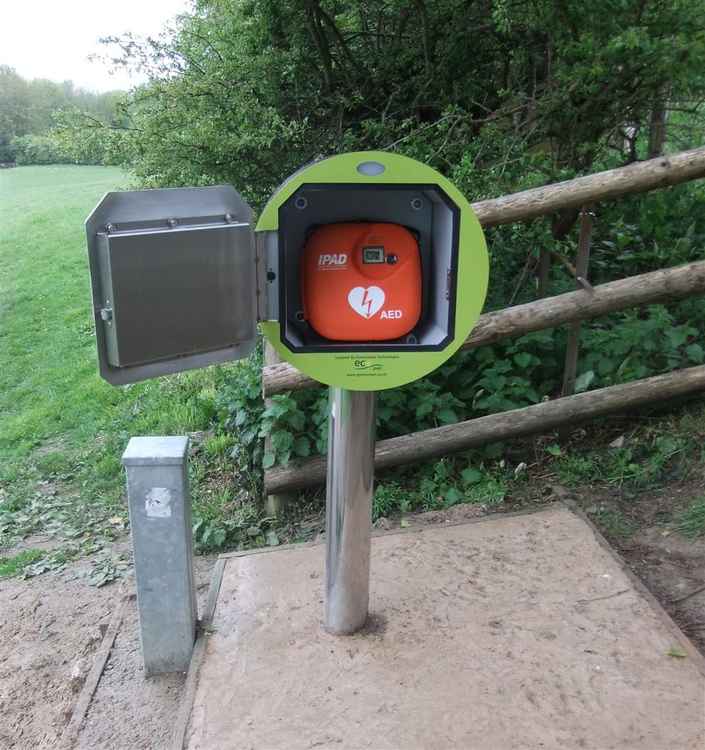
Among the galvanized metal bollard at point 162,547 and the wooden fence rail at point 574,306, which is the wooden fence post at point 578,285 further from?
the galvanized metal bollard at point 162,547

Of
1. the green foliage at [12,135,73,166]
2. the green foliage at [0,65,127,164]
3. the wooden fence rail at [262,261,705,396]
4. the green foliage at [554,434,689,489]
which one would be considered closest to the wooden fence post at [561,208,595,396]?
the wooden fence rail at [262,261,705,396]

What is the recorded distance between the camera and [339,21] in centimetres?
457

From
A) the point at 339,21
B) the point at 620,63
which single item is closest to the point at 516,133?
the point at 620,63

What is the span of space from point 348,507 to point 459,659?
0.57 m

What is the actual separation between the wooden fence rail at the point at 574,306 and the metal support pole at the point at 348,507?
3.37 ft

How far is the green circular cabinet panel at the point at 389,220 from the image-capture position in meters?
1.73

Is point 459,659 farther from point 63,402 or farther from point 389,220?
point 63,402

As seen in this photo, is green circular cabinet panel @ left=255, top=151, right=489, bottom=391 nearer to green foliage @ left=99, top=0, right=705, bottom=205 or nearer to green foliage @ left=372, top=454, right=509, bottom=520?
green foliage @ left=372, top=454, right=509, bottom=520

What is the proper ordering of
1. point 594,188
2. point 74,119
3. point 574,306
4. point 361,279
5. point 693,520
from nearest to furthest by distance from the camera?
1. point 361,279
2. point 693,520
3. point 594,188
4. point 574,306
5. point 74,119

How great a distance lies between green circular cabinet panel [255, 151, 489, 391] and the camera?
1731mm

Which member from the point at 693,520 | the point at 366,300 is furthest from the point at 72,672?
the point at 693,520

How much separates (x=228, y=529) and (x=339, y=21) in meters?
3.23

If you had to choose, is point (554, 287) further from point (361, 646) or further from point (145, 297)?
point (145, 297)

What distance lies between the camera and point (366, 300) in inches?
72.7
